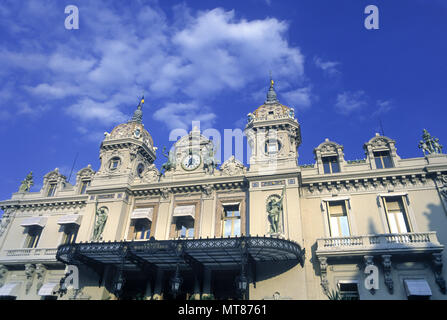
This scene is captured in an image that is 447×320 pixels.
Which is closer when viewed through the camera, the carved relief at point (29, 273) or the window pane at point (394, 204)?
the window pane at point (394, 204)

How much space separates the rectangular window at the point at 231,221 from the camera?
22672mm

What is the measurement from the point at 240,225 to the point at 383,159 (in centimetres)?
1110

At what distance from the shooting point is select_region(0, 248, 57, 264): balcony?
974 inches

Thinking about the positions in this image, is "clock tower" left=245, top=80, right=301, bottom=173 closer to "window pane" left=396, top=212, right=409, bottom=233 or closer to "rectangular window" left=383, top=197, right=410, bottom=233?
"rectangular window" left=383, top=197, right=410, bottom=233

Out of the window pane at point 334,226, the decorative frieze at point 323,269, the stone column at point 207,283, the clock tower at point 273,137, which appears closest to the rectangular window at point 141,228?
the stone column at point 207,283

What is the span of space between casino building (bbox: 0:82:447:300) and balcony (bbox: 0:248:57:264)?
0.09 metres

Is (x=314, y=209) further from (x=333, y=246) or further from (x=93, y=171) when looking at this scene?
(x=93, y=171)

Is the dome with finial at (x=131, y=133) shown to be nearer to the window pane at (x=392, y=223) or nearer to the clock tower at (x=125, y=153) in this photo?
the clock tower at (x=125, y=153)

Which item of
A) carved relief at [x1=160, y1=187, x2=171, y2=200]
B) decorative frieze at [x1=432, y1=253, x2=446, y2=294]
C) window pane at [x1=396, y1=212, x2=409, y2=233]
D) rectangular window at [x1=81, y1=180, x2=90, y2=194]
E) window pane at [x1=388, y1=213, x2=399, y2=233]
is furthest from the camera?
rectangular window at [x1=81, y1=180, x2=90, y2=194]

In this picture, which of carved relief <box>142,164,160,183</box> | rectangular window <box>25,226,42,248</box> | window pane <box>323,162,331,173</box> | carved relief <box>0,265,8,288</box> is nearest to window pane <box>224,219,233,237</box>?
carved relief <box>142,164,160,183</box>

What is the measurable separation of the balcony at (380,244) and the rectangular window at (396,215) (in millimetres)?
1414

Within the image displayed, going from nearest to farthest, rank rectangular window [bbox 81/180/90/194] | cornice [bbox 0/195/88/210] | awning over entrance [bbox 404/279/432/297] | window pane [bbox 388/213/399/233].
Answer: awning over entrance [bbox 404/279/432/297]
window pane [bbox 388/213/399/233]
cornice [bbox 0/195/88/210]
rectangular window [bbox 81/180/90/194]
